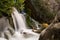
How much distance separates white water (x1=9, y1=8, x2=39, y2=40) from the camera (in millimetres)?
6273

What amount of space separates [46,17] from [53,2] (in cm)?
98

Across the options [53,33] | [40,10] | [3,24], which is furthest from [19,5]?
[53,33]

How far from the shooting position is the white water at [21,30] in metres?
6.27

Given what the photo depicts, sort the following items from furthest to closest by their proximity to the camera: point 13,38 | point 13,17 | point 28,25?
point 28,25
point 13,17
point 13,38

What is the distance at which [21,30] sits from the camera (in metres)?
7.04

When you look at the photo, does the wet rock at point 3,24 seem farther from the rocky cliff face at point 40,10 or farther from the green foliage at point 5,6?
the rocky cliff face at point 40,10

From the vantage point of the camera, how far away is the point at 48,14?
870cm

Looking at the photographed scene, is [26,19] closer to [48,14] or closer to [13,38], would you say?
[48,14]

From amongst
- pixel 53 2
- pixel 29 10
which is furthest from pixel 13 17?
pixel 53 2

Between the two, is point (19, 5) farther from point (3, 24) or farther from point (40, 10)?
point (3, 24)

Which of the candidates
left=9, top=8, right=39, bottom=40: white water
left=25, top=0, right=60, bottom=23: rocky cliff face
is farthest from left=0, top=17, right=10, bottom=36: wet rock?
left=25, top=0, right=60, bottom=23: rocky cliff face

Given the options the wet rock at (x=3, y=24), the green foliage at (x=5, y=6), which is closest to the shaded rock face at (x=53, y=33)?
the wet rock at (x=3, y=24)

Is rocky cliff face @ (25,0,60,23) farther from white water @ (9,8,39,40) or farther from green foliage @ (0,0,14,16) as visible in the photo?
green foliage @ (0,0,14,16)

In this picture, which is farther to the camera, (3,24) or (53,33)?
(3,24)
